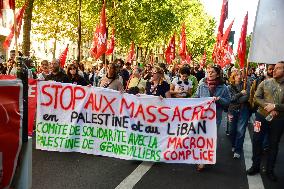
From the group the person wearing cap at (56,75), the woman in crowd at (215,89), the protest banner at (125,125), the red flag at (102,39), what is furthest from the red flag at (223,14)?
the protest banner at (125,125)

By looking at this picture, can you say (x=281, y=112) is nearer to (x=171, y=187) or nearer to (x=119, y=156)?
(x=171, y=187)

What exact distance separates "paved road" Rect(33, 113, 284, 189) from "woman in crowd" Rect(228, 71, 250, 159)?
577 millimetres

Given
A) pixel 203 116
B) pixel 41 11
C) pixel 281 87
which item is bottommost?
pixel 203 116

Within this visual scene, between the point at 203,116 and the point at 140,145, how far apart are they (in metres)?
1.06

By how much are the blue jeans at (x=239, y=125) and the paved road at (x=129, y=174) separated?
553mm

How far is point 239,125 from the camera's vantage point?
9289 mm

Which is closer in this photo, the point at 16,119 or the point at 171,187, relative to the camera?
the point at 16,119

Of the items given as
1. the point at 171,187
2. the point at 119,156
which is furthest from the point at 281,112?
the point at 119,156

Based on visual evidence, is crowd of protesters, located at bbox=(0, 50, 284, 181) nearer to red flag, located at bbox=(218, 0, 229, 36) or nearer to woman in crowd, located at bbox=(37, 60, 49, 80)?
woman in crowd, located at bbox=(37, 60, 49, 80)

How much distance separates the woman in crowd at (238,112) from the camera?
892 cm

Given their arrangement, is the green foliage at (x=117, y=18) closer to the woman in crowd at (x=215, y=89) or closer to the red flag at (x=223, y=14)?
the red flag at (x=223, y=14)

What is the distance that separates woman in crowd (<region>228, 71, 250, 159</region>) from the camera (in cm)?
892

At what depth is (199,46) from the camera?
7462 cm

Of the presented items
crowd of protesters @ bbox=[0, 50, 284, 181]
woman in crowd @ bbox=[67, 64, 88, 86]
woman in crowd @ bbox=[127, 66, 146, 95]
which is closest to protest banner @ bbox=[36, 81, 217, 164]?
crowd of protesters @ bbox=[0, 50, 284, 181]
